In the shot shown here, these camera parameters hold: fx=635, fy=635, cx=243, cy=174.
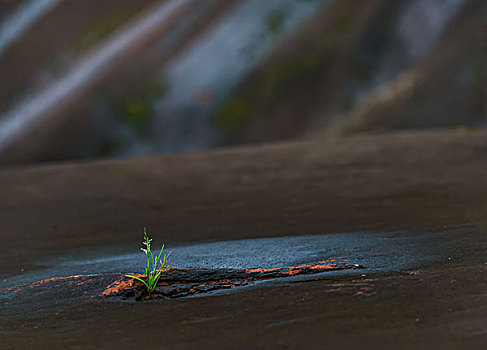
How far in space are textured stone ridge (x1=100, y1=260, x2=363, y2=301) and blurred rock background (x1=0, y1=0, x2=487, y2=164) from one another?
8.92 ft

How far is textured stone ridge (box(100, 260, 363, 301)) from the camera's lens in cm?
120

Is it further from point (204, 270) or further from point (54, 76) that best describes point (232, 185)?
point (54, 76)

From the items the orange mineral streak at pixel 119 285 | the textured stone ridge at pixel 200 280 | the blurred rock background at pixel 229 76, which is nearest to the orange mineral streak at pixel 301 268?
the textured stone ridge at pixel 200 280

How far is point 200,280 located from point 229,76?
9.52 feet

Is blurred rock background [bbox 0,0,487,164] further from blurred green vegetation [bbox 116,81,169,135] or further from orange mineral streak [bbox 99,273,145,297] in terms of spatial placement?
orange mineral streak [bbox 99,273,145,297]

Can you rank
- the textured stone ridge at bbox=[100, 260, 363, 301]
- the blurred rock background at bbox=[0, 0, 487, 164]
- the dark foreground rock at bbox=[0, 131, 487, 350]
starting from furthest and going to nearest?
the blurred rock background at bbox=[0, 0, 487, 164] < the textured stone ridge at bbox=[100, 260, 363, 301] < the dark foreground rock at bbox=[0, 131, 487, 350]

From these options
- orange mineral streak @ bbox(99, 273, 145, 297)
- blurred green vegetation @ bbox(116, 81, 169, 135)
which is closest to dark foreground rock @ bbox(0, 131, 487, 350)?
orange mineral streak @ bbox(99, 273, 145, 297)

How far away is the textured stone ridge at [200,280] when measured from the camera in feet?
3.93

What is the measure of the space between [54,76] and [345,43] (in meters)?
1.85

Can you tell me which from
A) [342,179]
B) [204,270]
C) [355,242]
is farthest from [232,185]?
[204,270]

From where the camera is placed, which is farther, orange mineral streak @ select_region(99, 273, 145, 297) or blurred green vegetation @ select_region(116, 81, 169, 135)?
blurred green vegetation @ select_region(116, 81, 169, 135)

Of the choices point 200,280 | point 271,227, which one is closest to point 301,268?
point 200,280

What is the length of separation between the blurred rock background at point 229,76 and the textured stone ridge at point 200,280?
8.92ft

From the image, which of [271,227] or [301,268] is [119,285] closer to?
[301,268]
